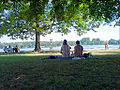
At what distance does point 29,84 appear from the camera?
437 cm

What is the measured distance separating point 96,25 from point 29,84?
Result: 2346 centimetres

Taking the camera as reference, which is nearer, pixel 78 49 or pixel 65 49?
pixel 78 49

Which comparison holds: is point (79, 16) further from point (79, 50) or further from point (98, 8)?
point (79, 50)

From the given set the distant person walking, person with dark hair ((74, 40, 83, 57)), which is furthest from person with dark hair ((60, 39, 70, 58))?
person with dark hair ((74, 40, 83, 57))

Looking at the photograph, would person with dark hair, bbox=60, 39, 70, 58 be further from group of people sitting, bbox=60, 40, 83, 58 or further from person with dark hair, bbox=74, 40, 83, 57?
person with dark hair, bbox=74, 40, 83, 57

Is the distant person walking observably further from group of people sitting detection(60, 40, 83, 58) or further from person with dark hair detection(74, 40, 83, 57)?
person with dark hair detection(74, 40, 83, 57)

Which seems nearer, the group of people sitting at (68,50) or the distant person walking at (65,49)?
the group of people sitting at (68,50)

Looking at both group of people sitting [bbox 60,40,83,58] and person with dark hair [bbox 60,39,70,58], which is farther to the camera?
person with dark hair [bbox 60,39,70,58]

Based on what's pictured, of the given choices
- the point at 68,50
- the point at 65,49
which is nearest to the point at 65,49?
the point at 65,49

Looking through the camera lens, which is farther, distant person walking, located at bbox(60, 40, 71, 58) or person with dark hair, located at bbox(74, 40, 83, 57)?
distant person walking, located at bbox(60, 40, 71, 58)

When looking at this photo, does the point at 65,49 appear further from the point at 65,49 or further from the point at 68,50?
the point at 68,50

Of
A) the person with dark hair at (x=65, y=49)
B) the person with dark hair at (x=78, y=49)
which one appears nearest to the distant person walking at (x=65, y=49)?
the person with dark hair at (x=65, y=49)

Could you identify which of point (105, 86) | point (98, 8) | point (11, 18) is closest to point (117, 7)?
point (98, 8)

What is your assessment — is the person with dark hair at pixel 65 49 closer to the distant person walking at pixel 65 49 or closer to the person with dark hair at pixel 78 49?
the distant person walking at pixel 65 49
